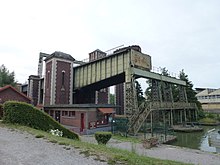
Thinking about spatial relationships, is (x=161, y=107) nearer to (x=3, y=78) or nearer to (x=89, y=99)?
(x=89, y=99)

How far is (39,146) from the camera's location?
7836mm

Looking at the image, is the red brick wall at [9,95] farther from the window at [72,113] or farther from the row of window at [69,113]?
the window at [72,113]

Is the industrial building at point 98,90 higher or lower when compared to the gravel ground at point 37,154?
higher

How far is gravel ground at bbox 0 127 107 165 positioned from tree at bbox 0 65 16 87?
3812cm

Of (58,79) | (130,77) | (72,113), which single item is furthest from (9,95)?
(130,77)

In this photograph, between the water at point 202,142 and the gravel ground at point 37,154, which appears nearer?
the gravel ground at point 37,154

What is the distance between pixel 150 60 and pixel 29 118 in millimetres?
20188

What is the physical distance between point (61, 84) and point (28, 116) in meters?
19.0

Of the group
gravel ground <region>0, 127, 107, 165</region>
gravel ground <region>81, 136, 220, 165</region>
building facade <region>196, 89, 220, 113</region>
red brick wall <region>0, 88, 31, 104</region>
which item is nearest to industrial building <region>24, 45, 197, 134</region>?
red brick wall <region>0, 88, 31, 104</region>

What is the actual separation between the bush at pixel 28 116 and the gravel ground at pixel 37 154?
12.8ft

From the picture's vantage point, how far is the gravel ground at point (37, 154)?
5816 mm

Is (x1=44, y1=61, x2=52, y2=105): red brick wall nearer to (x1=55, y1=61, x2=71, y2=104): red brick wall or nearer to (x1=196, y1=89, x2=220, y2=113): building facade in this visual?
(x1=55, y1=61, x2=71, y2=104): red brick wall

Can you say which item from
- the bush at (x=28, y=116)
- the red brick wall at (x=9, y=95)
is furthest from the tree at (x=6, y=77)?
the bush at (x=28, y=116)

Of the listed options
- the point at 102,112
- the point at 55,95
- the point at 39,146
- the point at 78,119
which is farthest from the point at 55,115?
the point at 39,146
